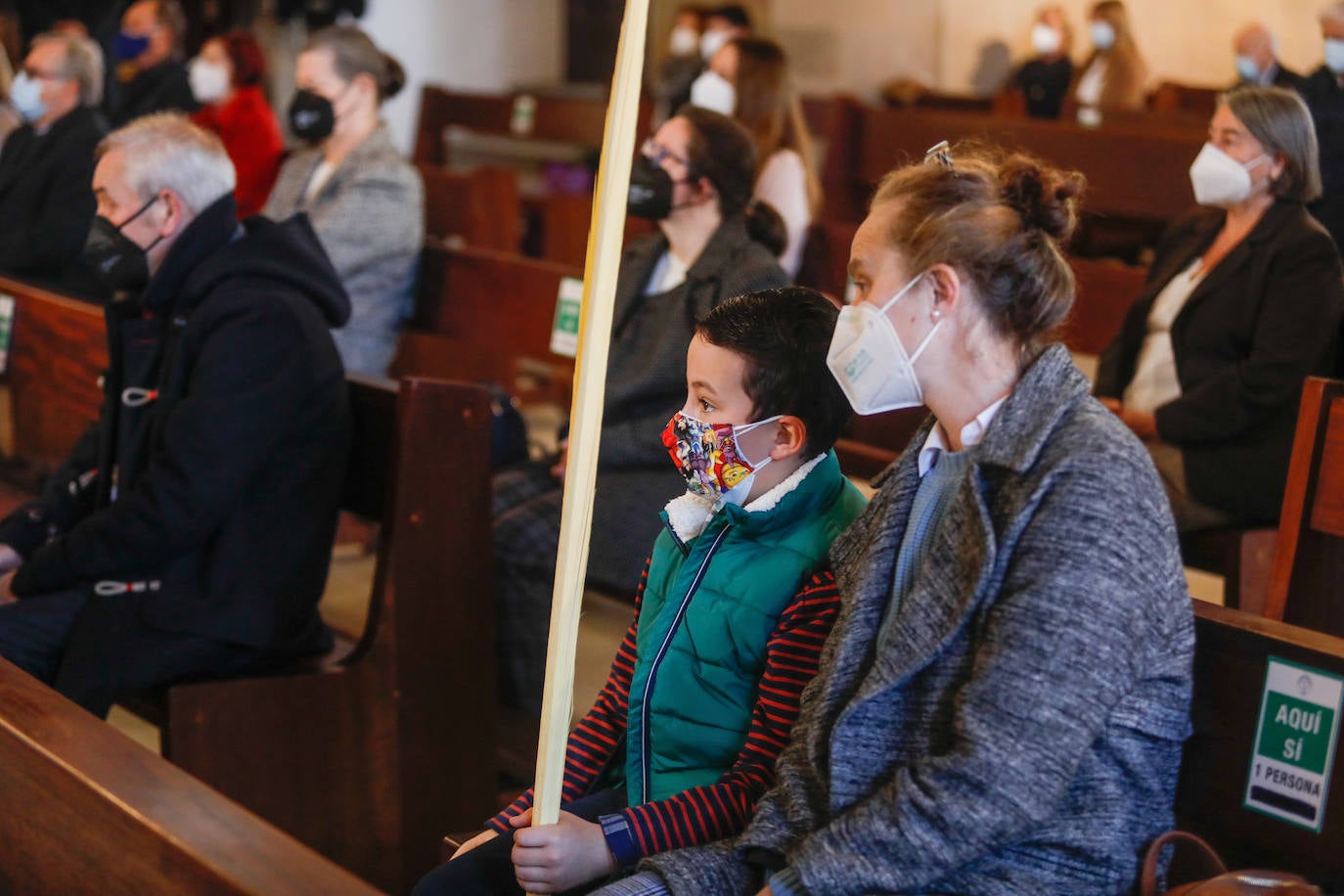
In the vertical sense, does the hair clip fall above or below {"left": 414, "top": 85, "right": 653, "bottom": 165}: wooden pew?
below

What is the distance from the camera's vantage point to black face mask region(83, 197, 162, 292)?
254 cm

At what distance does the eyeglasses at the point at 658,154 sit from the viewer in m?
2.83

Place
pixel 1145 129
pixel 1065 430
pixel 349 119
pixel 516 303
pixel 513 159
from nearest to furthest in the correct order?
pixel 1065 430 < pixel 516 303 < pixel 349 119 < pixel 1145 129 < pixel 513 159

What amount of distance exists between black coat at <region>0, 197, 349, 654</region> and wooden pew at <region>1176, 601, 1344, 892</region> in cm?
144

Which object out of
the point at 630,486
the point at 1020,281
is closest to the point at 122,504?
the point at 630,486

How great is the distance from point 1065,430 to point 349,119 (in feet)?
10.4

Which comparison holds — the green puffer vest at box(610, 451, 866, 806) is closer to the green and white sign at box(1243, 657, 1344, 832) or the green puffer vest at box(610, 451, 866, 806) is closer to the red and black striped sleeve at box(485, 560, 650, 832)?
the red and black striped sleeve at box(485, 560, 650, 832)

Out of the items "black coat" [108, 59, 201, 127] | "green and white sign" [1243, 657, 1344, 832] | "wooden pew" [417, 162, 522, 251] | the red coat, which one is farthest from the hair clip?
"black coat" [108, 59, 201, 127]

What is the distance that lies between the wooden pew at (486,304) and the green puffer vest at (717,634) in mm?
1938

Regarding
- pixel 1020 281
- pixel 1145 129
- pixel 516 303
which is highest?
pixel 1145 129

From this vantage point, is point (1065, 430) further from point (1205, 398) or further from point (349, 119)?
point (349, 119)

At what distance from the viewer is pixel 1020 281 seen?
4.53 feet

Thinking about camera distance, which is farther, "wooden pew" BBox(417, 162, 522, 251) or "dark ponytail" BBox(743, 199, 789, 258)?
"wooden pew" BBox(417, 162, 522, 251)

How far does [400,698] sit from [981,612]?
4.29 ft
